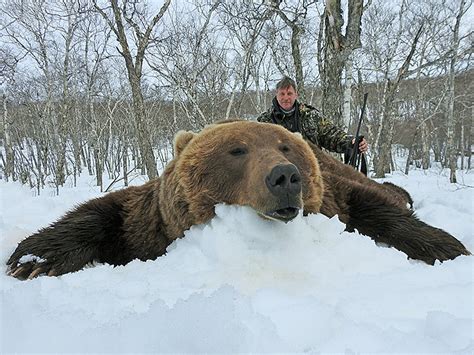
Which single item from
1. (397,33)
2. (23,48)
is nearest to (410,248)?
(23,48)

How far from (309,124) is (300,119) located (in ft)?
0.52

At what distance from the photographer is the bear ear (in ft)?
8.48

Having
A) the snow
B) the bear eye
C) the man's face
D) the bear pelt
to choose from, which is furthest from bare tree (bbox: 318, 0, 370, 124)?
the snow

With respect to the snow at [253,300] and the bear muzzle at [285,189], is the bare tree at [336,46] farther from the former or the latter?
the bear muzzle at [285,189]

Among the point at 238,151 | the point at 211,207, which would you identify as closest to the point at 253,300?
the point at 211,207

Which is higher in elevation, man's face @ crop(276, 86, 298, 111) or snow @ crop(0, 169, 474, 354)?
man's face @ crop(276, 86, 298, 111)

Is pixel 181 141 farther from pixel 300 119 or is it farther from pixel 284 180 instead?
pixel 300 119

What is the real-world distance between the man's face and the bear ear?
3137mm

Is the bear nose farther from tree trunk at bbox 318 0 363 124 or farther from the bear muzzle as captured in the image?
tree trunk at bbox 318 0 363 124

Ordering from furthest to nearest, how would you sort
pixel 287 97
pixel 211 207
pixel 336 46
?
pixel 336 46
pixel 287 97
pixel 211 207

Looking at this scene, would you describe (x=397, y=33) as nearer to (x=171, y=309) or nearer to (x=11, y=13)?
(x=11, y=13)

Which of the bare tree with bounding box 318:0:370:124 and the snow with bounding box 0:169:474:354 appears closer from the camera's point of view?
the snow with bounding box 0:169:474:354

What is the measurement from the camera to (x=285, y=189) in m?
1.75

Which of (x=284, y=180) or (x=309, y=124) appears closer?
(x=284, y=180)
